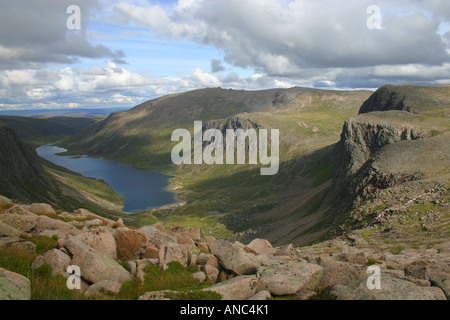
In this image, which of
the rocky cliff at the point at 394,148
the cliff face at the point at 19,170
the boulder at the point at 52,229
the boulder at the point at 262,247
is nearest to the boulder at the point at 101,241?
the boulder at the point at 52,229

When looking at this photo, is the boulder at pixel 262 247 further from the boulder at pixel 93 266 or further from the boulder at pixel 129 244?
the boulder at pixel 93 266

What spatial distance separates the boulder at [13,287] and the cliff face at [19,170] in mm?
130822

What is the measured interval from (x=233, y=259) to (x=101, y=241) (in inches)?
399

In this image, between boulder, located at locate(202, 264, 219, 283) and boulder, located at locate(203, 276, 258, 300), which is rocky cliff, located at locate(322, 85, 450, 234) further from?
boulder, located at locate(203, 276, 258, 300)

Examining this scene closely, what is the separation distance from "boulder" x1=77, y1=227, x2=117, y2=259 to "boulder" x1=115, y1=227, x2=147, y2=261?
1.42ft

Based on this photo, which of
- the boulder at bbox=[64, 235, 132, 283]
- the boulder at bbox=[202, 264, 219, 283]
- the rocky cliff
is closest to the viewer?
the boulder at bbox=[64, 235, 132, 283]

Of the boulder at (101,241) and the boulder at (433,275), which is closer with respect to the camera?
the boulder at (433,275)

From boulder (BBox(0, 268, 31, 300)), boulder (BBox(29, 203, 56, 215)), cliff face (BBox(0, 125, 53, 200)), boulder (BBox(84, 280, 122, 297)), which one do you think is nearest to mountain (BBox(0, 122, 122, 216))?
cliff face (BBox(0, 125, 53, 200))

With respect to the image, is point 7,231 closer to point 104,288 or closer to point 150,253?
point 150,253

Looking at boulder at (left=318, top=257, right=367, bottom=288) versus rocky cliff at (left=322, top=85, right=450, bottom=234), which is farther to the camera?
rocky cliff at (left=322, top=85, right=450, bottom=234)

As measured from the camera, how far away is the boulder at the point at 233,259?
1945 centimetres

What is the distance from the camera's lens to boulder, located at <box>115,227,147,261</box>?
22.6 metres

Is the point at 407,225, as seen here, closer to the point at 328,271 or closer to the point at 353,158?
the point at 328,271

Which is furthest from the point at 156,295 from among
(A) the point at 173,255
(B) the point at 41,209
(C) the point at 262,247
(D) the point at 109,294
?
(B) the point at 41,209
